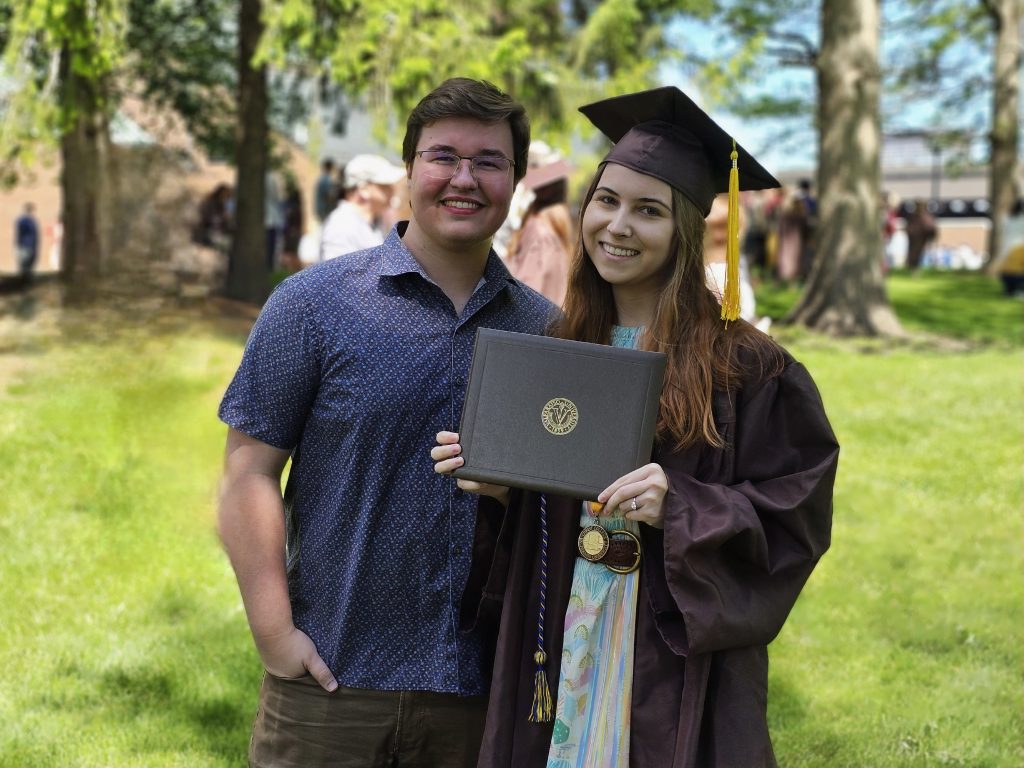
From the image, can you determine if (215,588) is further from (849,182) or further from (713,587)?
(849,182)

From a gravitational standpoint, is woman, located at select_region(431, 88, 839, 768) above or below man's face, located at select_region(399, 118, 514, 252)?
below

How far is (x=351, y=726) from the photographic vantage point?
2.51 meters

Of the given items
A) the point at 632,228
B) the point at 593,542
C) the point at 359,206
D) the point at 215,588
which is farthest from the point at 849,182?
the point at 593,542

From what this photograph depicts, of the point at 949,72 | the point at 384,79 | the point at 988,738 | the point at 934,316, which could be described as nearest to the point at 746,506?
the point at 988,738

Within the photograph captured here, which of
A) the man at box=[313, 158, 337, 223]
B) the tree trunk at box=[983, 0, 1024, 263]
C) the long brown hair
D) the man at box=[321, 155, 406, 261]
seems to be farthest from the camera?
the tree trunk at box=[983, 0, 1024, 263]

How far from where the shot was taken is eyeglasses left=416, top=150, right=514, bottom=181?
2.54 m

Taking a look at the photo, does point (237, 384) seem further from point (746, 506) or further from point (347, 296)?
point (746, 506)

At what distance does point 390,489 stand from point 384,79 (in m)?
9.26

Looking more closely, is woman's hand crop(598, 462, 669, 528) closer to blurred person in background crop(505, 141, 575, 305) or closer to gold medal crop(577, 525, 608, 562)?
gold medal crop(577, 525, 608, 562)

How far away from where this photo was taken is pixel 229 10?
17.8 m

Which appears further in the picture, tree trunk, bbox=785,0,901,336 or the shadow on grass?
tree trunk, bbox=785,0,901,336

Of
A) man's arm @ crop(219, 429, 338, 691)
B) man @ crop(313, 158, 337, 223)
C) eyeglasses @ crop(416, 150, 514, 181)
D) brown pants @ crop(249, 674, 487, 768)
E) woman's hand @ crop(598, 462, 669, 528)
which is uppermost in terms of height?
man @ crop(313, 158, 337, 223)

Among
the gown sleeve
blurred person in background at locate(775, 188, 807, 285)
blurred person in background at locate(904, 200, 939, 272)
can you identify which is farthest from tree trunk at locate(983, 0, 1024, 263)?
the gown sleeve

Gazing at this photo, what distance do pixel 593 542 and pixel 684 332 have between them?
19.1 inches
